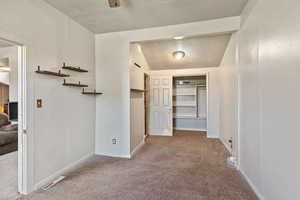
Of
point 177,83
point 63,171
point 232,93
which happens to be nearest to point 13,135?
point 63,171

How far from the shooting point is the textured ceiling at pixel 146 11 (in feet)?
8.01

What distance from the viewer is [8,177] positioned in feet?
8.32

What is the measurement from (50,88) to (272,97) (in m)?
2.95

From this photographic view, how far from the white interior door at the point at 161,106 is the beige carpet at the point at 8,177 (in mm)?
3678

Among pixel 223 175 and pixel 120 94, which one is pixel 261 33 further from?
pixel 120 94

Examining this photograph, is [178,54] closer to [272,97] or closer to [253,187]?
[272,97]

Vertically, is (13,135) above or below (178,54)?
below

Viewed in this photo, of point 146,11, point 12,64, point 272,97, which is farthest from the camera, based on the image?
point 12,64

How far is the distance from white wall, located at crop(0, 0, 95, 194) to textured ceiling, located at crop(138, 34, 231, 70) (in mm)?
1583

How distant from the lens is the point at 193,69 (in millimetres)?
5234

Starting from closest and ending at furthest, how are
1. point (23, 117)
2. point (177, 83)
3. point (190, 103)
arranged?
point (23, 117) < point (190, 103) < point (177, 83)

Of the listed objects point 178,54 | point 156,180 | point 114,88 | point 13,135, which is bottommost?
point 156,180

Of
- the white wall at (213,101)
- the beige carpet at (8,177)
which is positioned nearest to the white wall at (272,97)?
the white wall at (213,101)

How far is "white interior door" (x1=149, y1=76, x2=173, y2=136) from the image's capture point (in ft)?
17.6
